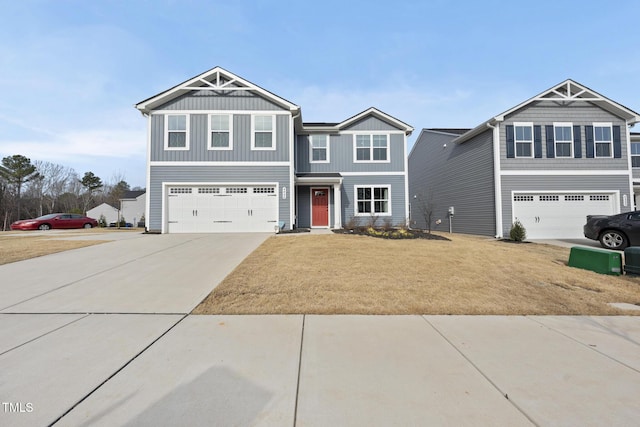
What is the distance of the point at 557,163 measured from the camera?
14117 millimetres

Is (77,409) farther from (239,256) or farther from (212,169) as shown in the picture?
(212,169)

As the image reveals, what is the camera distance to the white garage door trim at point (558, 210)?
1391 cm

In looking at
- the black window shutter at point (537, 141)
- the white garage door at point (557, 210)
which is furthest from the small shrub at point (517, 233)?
the black window shutter at point (537, 141)

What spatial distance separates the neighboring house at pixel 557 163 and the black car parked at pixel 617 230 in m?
3.38

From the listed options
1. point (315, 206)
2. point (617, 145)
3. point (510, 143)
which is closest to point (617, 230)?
point (510, 143)

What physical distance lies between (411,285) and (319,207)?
10.9m

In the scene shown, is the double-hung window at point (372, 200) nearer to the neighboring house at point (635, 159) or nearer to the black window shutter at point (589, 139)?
the black window shutter at point (589, 139)

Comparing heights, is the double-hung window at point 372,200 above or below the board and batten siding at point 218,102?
below

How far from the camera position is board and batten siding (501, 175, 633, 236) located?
45.6 feet

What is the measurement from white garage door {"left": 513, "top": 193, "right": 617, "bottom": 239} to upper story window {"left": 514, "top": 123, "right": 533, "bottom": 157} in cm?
215

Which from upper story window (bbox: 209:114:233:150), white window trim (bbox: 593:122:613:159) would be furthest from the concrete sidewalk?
white window trim (bbox: 593:122:613:159)

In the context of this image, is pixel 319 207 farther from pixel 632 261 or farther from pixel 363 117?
pixel 632 261

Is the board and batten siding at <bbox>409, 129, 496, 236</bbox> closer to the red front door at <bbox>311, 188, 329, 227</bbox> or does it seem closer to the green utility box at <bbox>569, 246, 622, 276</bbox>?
the red front door at <bbox>311, 188, 329, 227</bbox>

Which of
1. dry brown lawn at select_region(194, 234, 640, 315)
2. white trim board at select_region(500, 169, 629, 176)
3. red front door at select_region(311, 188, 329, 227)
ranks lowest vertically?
dry brown lawn at select_region(194, 234, 640, 315)
